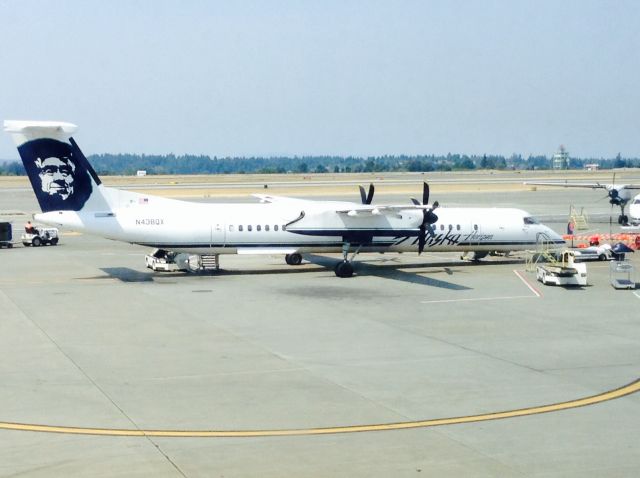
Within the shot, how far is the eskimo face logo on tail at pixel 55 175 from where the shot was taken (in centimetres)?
3616

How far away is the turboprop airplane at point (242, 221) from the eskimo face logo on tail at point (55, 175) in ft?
0.13

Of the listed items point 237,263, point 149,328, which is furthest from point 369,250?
point 149,328

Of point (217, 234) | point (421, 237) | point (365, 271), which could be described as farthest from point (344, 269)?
point (217, 234)

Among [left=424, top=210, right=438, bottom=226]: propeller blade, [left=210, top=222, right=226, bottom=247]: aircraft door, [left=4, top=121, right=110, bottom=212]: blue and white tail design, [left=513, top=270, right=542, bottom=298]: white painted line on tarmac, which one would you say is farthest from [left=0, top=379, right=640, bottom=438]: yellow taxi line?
[left=424, top=210, right=438, bottom=226]: propeller blade

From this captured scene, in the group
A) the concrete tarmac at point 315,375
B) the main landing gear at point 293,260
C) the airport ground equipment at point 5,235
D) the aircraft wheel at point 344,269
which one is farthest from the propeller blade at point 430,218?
the airport ground equipment at point 5,235

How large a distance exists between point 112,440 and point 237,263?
29.4 metres

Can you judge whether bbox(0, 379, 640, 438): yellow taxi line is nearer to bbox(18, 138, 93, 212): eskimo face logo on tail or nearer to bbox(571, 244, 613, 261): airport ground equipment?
bbox(18, 138, 93, 212): eskimo face logo on tail

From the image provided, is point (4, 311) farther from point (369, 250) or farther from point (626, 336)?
point (626, 336)

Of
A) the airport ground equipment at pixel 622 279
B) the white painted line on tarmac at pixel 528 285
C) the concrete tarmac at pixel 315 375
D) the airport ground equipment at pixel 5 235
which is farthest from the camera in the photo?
the airport ground equipment at pixel 5 235

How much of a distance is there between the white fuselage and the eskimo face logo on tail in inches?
20.5

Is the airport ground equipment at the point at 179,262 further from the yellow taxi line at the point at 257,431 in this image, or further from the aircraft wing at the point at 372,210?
the yellow taxi line at the point at 257,431

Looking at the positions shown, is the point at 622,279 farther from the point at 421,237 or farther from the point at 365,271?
the point at 365,271

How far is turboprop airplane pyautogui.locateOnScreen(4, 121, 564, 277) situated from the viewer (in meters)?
36.6

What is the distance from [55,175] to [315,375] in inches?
755
